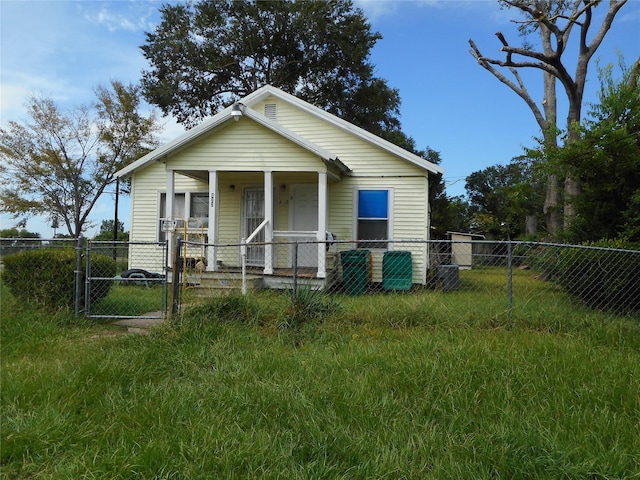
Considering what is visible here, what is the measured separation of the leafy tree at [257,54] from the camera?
2277 centimetres

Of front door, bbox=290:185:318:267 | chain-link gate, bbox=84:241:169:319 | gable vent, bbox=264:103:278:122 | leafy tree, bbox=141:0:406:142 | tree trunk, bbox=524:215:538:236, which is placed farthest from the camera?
tree trunk, bbox=524:215:538:236

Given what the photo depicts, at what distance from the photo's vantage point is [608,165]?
24.6 ft

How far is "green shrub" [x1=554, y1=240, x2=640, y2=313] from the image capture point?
6168 millimetres

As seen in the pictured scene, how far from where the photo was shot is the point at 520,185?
12773mm

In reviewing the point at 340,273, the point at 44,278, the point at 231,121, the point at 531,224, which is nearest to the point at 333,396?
the point at 44,278

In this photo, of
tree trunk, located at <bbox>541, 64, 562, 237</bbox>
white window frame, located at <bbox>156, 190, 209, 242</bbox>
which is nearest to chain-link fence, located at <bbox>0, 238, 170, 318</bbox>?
white window frame, located at <bbox>156, 190, 209, 242</bbox>

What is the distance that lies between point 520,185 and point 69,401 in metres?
12.4

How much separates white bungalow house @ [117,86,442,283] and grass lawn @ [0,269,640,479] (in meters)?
4.97

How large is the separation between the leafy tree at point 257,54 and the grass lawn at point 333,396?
20.4 metres

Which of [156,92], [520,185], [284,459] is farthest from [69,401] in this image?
[156,92]

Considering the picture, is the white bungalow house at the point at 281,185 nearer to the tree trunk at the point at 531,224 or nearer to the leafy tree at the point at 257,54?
the leafy tree at the point at 257,54

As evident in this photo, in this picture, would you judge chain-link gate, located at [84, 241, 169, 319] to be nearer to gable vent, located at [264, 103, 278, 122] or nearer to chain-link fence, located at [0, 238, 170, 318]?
chain-link fence, located at [0, 238, 170, 318]

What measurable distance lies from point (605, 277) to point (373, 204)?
6.22 metres

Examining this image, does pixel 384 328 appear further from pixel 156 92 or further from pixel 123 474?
pixel 156 92
